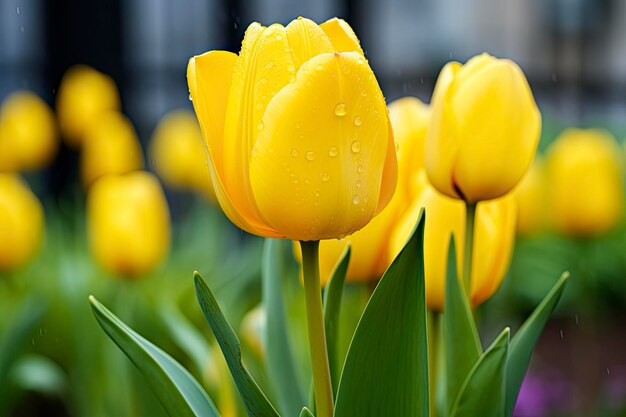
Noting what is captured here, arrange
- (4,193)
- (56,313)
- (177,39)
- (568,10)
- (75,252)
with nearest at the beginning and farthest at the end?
(4,193)
(56,313)
(75,252)
(177,39)
(568,10)

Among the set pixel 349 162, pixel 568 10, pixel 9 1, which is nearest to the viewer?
pixel 349 162

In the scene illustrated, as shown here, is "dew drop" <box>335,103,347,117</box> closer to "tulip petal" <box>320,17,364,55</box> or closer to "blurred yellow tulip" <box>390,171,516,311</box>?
"tulip petal" <box>320,17,364,55</box>

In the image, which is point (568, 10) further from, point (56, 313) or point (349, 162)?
point (349, 162)

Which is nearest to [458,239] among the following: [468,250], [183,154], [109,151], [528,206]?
[468,250]

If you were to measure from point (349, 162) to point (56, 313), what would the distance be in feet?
6.00

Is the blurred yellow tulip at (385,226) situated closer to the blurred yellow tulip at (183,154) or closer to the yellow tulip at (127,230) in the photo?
the yellow tulip at (127,230)

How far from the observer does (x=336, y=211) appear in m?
0.64

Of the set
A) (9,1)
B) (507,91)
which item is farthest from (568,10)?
(507,91)

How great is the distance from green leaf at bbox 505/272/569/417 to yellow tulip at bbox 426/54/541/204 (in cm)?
10

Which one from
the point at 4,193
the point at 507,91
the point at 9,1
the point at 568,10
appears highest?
the point at 507,91

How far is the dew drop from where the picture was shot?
0.63 m

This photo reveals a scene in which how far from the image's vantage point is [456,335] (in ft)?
2.65

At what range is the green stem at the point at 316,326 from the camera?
26.5 inches

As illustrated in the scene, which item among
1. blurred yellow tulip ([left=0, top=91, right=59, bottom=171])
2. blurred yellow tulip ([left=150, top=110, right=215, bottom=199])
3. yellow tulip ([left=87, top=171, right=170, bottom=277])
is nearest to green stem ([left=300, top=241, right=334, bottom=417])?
yellow tulip ([left=87, top=171, right=170, bottom=277])
